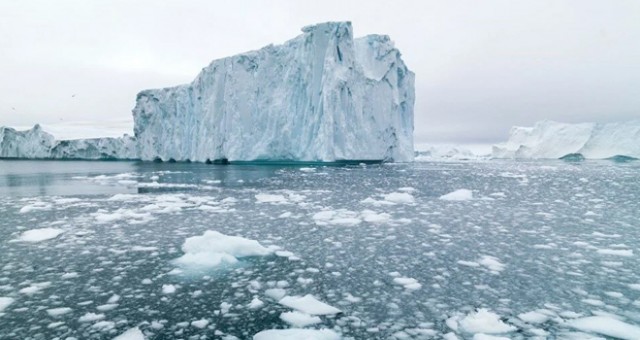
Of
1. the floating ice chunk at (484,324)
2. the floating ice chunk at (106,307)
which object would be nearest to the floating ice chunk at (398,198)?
the floating ice chunk at (484,324)

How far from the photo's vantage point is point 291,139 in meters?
30.2

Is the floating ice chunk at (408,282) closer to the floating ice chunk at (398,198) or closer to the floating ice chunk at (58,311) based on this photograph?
the floating ice chunk at (58,311)

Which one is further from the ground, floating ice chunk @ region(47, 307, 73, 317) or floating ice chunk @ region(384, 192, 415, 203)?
floating ice chunk @ region(384, 192, 415, 203)

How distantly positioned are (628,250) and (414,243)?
9.09ft

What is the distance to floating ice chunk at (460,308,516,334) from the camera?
302 centimetres

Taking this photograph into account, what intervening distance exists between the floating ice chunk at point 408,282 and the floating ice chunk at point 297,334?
1289 mm

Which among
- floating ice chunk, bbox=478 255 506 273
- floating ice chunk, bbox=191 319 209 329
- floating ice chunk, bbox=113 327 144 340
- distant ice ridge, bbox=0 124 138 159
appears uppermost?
distant ice ridge, bbox=0 124 138 159

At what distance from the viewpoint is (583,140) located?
52.4 metres

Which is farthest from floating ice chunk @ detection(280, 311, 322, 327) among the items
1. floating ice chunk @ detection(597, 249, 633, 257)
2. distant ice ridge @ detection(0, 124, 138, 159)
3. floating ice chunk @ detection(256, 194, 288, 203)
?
distant ice ridge @ detection(0, 124, 138, 159)

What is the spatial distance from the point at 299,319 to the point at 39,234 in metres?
5.15

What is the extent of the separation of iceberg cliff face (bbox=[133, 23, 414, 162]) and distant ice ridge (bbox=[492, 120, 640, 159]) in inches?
1222

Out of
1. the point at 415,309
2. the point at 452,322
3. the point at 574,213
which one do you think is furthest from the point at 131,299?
the point at 574,213

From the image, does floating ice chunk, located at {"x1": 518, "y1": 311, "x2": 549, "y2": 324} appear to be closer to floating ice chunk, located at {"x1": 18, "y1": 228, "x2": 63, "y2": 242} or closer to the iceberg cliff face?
floating ice chunk, located at {"x1": 18, "y1": 228, "x2": 63, "y2": 242}

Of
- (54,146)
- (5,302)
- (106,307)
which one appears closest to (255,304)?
(106,307)
